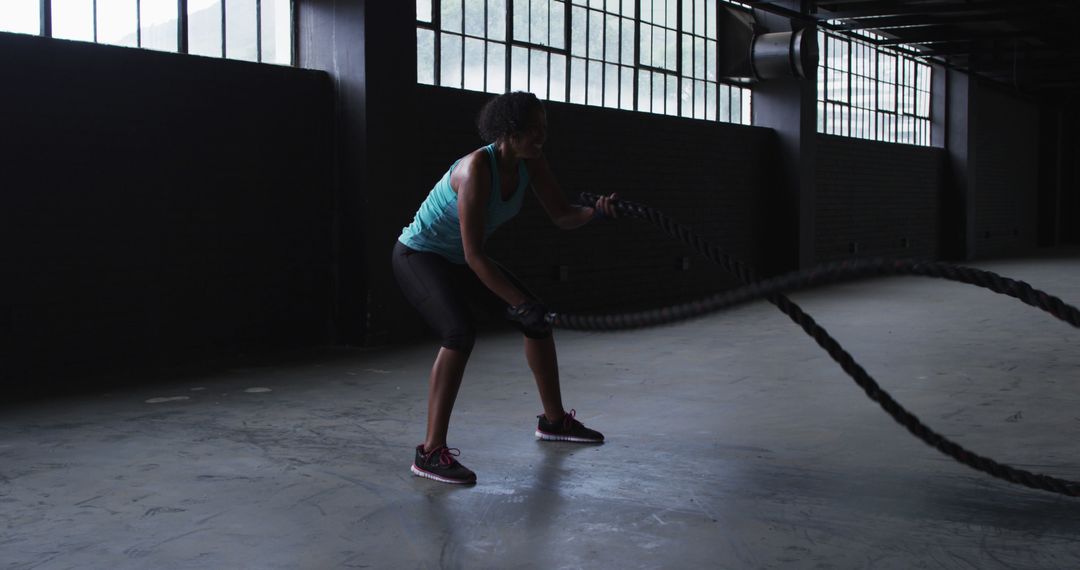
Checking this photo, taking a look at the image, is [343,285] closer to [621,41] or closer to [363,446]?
[363,446]

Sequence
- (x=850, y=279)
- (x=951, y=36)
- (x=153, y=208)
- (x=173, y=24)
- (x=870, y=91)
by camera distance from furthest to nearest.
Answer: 1. (x=870, y=91)
2. (x=951, y=36)
3. (x=173, y=24)
4. (x=153, y=208)
5. (x=850, y=279)

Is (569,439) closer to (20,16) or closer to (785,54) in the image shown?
(20,16)

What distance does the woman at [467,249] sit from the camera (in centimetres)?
375

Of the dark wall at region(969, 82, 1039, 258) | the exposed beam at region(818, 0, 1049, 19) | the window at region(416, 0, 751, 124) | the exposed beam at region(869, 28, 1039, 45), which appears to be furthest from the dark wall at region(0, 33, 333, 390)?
the dark wall at region(969, 82, 1039, 258)

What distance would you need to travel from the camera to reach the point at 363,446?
439 centimetres

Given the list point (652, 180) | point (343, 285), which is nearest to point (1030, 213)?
point (652, 180)

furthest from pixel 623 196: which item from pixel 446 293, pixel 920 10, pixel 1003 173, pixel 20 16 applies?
pixel 1003 173

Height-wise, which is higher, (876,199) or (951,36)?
(951,36)

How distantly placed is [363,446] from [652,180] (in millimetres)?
7056

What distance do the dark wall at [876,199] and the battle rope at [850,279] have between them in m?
11.0

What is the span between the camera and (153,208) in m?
6.36

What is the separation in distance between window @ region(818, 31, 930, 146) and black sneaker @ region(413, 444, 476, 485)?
39.0 ft

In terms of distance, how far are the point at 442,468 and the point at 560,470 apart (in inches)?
18.0

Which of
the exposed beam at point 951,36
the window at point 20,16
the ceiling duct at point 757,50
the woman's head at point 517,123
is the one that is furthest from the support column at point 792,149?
the woman's head at point 517,123
